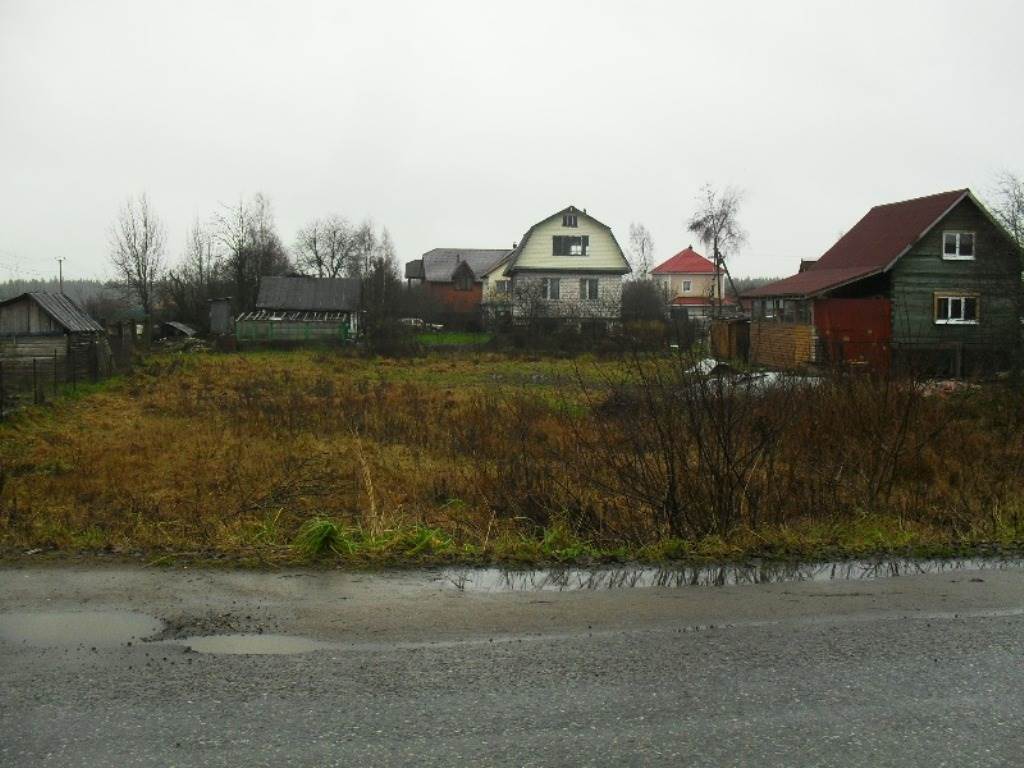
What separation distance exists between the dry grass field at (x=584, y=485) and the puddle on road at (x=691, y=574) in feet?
0.94

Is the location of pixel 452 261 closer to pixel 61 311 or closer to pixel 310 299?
pixel 310 299

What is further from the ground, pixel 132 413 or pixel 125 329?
pixel 125 329

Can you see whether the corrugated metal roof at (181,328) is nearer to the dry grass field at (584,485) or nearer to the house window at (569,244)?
the house window at (569,244)

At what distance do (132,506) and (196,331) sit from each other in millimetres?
55195

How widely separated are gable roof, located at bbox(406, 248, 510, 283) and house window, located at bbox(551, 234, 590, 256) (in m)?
23.4

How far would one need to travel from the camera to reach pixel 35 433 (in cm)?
1856

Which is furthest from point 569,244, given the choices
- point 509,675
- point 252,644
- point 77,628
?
point 509,675

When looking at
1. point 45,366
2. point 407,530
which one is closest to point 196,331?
point 45,366

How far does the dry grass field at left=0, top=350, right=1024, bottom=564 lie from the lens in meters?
7.39

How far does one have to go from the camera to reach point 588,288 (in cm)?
6178

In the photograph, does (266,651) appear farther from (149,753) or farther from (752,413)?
(752,413)

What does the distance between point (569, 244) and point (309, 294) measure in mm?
19157

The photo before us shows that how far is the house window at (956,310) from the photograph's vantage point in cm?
3644

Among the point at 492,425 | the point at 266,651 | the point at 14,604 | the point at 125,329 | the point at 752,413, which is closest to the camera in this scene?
the point at 266,651
